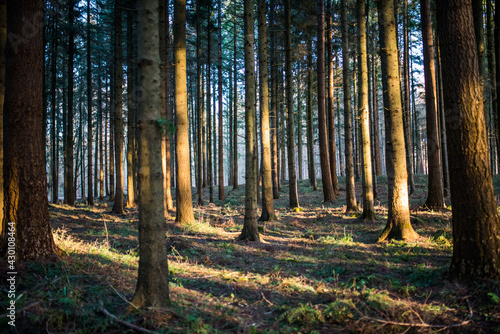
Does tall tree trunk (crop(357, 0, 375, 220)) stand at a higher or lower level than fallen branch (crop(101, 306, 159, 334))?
higher

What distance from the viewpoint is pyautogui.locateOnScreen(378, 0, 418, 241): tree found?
7.70 metres

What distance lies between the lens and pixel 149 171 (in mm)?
3846

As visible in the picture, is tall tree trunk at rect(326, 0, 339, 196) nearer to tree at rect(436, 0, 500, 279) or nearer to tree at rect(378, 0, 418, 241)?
tree at rect(378, 0, 418, 241)

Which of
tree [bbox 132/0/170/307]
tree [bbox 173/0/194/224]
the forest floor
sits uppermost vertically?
tree [bbox 173/0/194/224]

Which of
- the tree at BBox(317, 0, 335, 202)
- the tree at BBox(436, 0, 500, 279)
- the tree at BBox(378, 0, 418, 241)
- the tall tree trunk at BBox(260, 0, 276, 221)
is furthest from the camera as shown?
the tree at BBox(317, 0, 335, 202)

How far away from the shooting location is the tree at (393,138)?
25.2 ft

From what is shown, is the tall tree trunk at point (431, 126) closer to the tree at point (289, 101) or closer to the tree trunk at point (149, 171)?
the tree at point (289, 101)

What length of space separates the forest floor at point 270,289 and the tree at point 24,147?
1.74 ft

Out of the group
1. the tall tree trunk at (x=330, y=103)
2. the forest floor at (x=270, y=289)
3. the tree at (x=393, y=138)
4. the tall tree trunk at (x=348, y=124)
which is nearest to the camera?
the forest floor at (x=270, y=289)

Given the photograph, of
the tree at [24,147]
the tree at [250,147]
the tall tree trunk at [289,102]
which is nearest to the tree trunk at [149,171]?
the tree at [24,147]

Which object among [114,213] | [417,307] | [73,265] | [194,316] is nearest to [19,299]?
[73,265]

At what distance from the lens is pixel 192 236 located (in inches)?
363

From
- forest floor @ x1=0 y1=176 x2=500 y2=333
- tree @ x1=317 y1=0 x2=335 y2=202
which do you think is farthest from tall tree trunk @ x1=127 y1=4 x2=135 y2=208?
tree @ x1=317 y1=0 x2=335 y2=202

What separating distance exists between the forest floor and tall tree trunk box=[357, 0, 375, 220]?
2.11 metres
